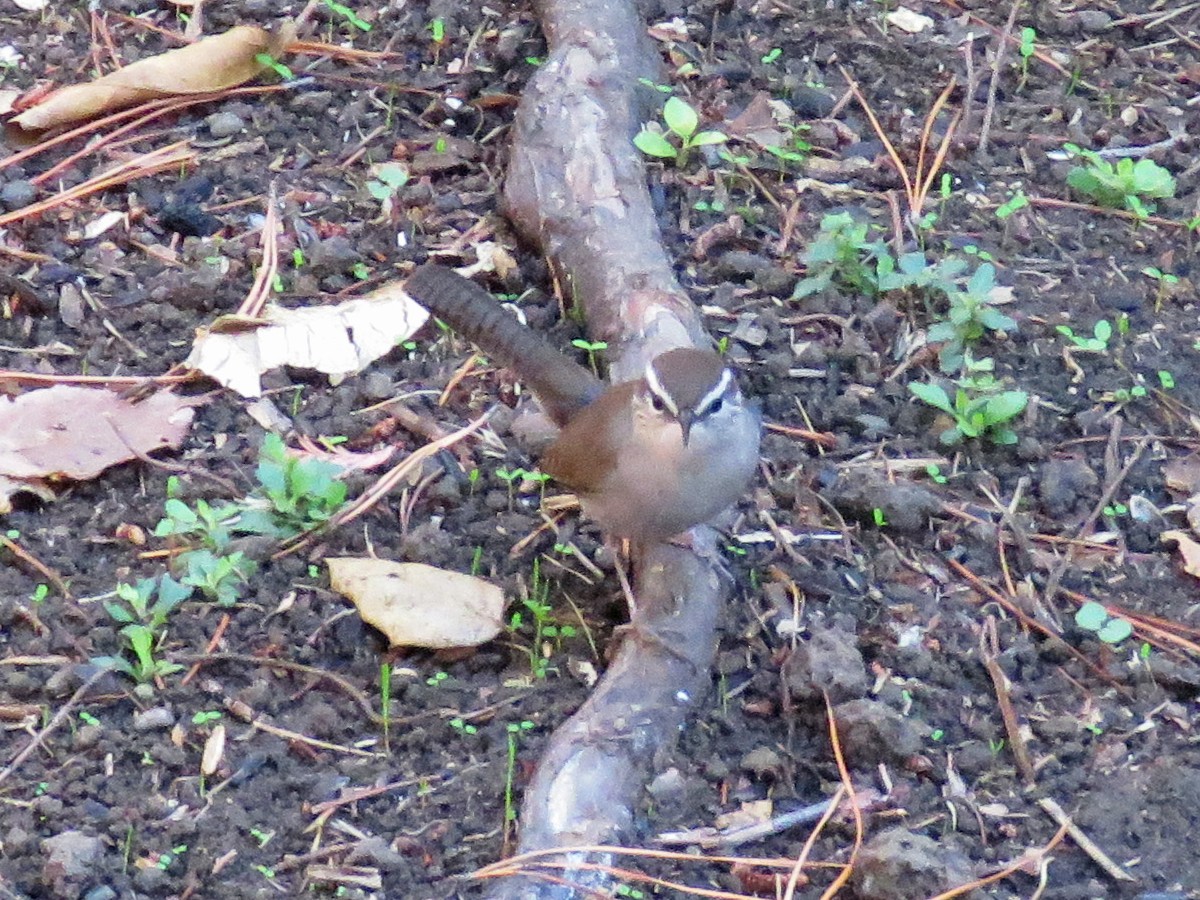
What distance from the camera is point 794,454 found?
5.05m

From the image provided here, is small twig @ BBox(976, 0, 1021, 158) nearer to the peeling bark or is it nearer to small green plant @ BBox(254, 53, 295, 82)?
the peeling bark

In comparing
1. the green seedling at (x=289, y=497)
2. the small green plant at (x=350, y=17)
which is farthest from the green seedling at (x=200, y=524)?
the small green plant at (x=350, y=17)

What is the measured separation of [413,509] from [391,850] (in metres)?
1.29

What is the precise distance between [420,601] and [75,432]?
50.9 inches

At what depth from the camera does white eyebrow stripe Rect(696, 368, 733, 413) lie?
4406mm

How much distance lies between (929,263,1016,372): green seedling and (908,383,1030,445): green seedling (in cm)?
25

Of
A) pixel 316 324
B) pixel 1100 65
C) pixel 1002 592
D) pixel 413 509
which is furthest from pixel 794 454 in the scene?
pixel 1100 65

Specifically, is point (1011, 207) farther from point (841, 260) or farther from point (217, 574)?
point (217, 574)

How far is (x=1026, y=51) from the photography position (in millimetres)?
6586

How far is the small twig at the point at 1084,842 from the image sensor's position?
3.79 metres

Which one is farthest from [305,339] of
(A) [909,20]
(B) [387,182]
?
(A) [909,20]

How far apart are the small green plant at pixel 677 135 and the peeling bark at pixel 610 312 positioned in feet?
0.26

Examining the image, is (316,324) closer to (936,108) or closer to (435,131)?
(435,131)

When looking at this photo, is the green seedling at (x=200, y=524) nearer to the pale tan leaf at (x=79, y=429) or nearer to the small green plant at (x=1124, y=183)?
the pale tan leaf at (x=79, y=429)
